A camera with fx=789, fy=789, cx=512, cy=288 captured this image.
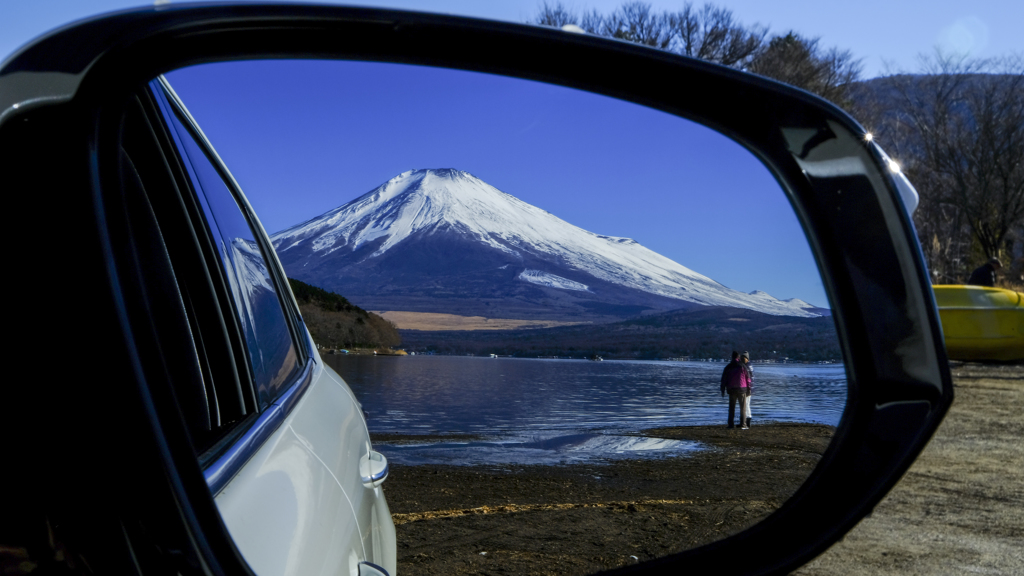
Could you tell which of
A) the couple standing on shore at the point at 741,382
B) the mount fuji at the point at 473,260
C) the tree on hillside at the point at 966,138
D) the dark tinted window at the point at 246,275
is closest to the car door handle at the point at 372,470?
the dark tinted window at the point at 246,275

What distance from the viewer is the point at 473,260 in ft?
4.73

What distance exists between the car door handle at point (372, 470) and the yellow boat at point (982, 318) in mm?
17565

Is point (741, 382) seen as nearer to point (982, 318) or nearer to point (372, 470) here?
point (372, 470)

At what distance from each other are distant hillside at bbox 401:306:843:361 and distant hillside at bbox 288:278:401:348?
0.05 metres

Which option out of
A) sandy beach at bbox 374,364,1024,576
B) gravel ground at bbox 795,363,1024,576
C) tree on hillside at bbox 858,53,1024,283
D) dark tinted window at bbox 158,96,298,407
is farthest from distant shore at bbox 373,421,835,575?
tree on hillside at bbox 858,53,1024,283

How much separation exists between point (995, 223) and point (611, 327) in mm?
47154

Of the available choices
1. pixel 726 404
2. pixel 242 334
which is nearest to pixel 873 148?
pixel 726 404

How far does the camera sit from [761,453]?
5.61 ft

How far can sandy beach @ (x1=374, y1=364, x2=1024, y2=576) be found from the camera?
1.48 metres

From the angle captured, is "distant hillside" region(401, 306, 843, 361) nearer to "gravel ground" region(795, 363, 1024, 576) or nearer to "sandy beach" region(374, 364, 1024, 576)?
"sandy beach" region(374, 364, 1024, 576)

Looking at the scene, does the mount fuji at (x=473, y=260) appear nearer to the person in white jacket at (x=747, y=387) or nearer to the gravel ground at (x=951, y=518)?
the person in white jacket at (x=747, y=387)

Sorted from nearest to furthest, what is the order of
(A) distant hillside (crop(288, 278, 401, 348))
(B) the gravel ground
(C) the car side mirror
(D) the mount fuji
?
1. (C) the car side mirror
2. (D) the mount fuji
3. (A) distant hillside (crop(288, 278, 401, 348))
4. (B) the gravel ground

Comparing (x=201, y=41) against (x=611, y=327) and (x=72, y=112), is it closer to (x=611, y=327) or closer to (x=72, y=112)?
(x=72, y=112)

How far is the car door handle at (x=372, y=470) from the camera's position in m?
1.72
